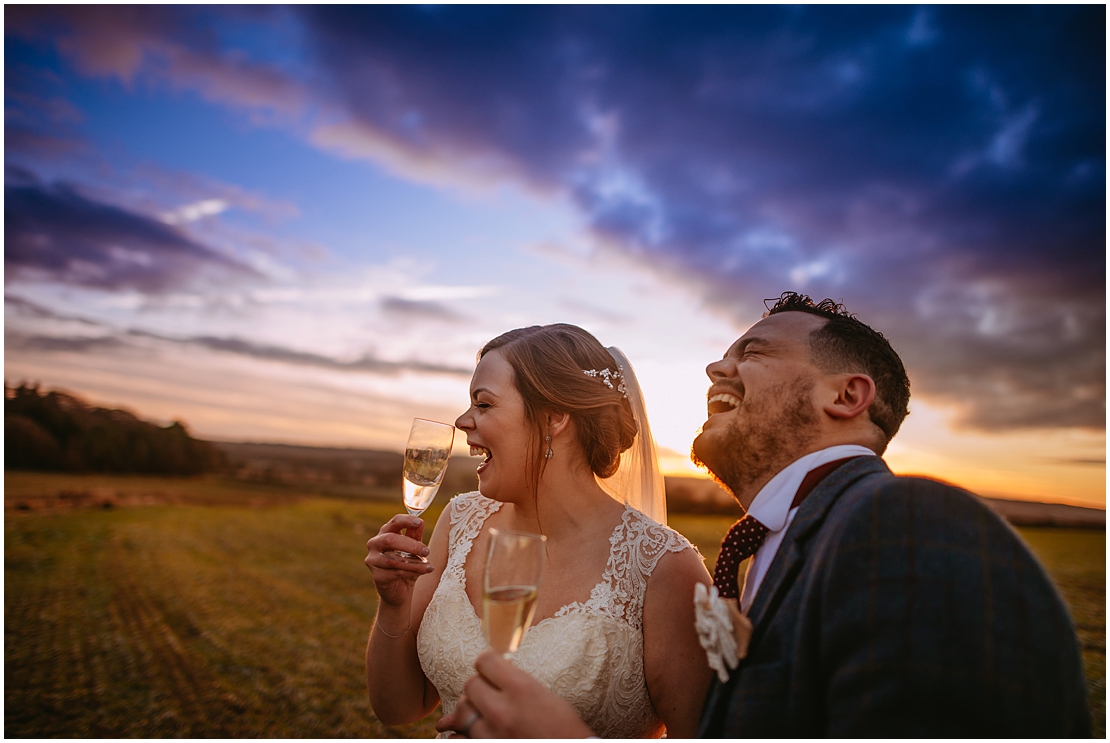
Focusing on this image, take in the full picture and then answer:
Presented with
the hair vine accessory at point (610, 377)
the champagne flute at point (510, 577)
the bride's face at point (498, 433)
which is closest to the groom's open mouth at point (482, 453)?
the bride's face at point (498, 433)

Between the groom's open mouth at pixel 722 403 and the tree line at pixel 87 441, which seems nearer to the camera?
the groom's open mouth at pixel 722 403

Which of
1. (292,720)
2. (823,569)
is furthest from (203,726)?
(823,569)

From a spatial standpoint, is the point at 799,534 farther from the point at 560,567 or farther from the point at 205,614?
the point at 205,614

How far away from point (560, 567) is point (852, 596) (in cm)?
188

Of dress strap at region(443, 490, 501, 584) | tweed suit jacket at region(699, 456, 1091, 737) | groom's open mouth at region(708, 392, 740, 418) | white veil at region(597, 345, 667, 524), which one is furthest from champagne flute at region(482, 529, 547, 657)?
white veil at region(597, 345, 667, 524)

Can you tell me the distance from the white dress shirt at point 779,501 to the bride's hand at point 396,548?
137 centimetres

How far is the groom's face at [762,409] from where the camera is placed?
2.14 m

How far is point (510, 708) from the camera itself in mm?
1556

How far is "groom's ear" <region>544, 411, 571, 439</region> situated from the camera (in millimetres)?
3285

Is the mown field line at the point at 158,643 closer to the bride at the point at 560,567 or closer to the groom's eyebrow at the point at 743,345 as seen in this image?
the bride at the point at 560,567

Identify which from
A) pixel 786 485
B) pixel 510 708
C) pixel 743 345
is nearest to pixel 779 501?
pixel 786 485

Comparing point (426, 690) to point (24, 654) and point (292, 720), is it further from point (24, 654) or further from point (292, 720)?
point (24, 654)

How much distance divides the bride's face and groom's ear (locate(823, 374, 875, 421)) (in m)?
1.65

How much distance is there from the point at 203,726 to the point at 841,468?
10278 mm
